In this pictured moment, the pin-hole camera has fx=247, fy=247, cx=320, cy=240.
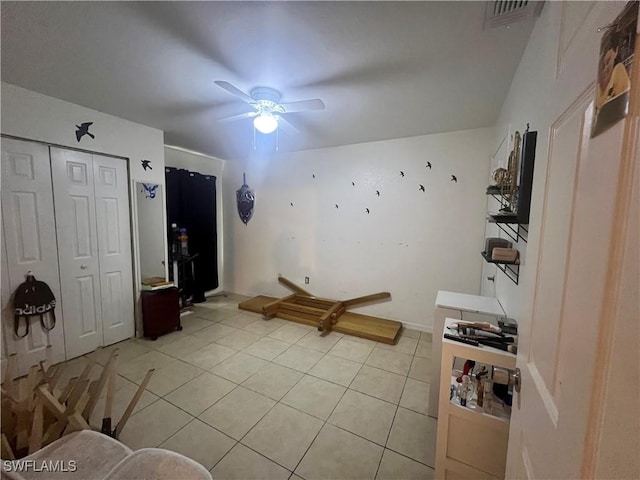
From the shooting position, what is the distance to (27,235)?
7.10ft

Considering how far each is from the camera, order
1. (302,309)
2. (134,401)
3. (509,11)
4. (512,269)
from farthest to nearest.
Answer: (302,309) < (512,269) < (134,401) < (509,11)

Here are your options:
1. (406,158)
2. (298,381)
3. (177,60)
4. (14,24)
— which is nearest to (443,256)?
(406,158)

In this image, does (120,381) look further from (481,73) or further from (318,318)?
(481,73)

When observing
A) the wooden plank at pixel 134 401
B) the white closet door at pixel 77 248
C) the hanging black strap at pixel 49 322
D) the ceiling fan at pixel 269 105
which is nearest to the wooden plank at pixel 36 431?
the wooden plank at pixel 134 401

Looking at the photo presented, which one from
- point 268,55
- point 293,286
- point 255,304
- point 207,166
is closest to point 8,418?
point 268,55

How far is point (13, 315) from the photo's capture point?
214cm

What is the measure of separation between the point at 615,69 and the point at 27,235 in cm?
351

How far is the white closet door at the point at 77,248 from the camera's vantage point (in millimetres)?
2354

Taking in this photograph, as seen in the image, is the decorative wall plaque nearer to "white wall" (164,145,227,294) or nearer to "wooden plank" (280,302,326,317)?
"white wall" (164,145,227,294)

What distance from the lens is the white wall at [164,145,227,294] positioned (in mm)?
3895

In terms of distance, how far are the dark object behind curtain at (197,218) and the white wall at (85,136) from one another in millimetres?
696

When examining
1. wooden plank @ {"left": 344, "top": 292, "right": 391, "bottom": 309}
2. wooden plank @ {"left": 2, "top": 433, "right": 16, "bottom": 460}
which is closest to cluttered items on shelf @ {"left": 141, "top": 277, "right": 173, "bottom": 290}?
wooden plank @ {"left": 2, "top": 433, "right": 16, "bottom": 460}

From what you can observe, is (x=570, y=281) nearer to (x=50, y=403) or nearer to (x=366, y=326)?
(x=50, y=403)

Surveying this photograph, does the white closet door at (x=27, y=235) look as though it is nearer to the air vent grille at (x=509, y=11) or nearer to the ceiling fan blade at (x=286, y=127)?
the ceiling fan blade at (x=286, y=127)
